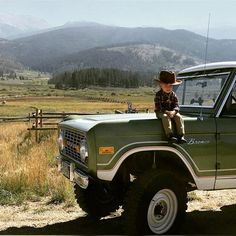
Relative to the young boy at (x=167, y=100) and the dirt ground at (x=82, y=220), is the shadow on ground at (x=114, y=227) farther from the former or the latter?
the young boy at (x=167, y=100)

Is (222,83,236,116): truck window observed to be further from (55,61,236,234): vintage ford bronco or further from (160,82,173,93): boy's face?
(160,82,173,93): boy's face

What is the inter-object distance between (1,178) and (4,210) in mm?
1517

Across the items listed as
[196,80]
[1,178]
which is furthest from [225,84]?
[1,178]

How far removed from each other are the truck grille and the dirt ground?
1.06 metres

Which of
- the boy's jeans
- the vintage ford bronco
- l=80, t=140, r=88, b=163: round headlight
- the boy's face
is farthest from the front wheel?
the boy's face

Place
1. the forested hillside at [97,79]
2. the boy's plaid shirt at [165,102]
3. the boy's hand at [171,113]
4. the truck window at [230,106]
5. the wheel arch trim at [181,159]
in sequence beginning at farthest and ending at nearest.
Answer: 1. the forested hillside at [97,79]
2. the truck window at [230,106]
3. the boy's plaid shirt at [165,102]
4. the boy's hand at [171,113]
5. the wheel arch trim at [181,159]

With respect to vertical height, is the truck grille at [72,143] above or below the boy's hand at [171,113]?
below

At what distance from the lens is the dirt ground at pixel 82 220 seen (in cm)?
601

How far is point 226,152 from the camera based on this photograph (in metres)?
5.61

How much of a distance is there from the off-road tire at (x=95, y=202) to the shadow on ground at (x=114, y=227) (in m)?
0.13

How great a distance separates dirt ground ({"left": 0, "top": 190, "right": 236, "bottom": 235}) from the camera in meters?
6.01

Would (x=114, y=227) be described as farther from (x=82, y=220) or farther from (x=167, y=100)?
(x=167, y=100)

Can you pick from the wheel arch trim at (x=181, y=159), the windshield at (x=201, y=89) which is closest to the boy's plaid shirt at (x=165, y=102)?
the wheel arch trim at (x=181, y=159)

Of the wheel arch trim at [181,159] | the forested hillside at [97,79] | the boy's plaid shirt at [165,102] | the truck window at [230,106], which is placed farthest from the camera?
the forested hillside at [97,79]
